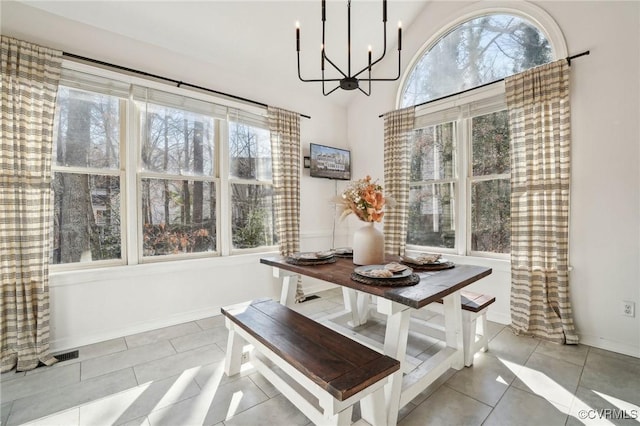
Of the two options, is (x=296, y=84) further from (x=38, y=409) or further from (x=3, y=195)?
(x=38, y=409)

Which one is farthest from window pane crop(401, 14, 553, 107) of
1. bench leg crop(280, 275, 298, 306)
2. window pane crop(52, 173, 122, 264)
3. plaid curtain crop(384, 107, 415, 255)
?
window pane crop(52, 173, 122, 264)

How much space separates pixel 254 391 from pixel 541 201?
285 cm

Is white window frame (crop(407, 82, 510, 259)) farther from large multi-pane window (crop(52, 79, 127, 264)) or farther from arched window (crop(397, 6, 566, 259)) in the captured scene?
large multi-pane window (crop(52, 79, 127, 264))

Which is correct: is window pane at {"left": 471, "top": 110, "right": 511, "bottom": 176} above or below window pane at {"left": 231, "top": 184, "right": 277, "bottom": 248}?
above

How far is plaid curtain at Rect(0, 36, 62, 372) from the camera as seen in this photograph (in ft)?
6.84

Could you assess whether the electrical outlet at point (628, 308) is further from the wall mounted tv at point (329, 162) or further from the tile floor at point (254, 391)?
the wall mounted tv at point (329, 162)

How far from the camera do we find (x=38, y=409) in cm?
168

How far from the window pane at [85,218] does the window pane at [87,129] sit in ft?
0.51

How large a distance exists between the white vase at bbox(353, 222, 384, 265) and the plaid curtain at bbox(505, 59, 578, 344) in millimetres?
1556

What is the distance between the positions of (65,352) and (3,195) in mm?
1327

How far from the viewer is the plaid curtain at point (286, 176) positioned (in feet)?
11.7

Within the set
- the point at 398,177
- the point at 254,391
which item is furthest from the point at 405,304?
the point at 398,177

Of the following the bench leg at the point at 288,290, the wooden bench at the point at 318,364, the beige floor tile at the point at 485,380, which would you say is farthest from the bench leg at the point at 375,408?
the bench leg at the point at 288,290

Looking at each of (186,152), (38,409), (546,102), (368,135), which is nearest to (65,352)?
(38,409)
